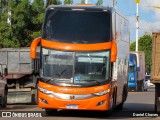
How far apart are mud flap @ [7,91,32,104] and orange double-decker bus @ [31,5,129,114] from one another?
6918 mm

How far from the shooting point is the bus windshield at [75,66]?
19609 millimetres

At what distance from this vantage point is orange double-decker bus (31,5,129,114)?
63.3ft

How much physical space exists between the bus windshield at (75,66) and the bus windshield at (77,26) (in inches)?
19.1

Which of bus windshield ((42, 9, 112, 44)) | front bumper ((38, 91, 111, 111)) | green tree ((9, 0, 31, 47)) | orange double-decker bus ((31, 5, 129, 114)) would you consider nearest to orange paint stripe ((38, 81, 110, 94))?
orange double-decker bus ((31, 5, 129, 114))

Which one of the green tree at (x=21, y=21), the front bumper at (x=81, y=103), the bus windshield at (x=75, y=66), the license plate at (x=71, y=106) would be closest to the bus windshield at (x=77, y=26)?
the bus windshield at (x=75, y=66)

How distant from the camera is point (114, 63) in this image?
20688 mm

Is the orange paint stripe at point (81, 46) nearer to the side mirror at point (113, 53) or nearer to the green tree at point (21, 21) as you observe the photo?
the side mirror at point (113, 53)

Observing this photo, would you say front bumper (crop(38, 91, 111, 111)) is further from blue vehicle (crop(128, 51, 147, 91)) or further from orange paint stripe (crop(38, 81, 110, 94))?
blue vehicle (crop(128, 51, 147, 91))

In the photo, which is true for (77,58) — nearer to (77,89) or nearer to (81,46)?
(81,46)

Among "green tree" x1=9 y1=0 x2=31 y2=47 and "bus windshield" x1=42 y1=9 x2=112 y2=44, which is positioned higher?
"green tree" x1=9 y1=0 x2=31 y2=47

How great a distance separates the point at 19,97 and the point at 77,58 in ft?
24.8

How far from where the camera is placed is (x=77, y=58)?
19.8 metres

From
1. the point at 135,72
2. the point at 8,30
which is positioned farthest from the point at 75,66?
the point at 135,72

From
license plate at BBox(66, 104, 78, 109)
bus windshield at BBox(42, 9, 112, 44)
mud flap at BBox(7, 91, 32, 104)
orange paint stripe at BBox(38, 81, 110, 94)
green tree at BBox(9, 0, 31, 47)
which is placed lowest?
mud flap at BBox(7, 91, 32, 104)
